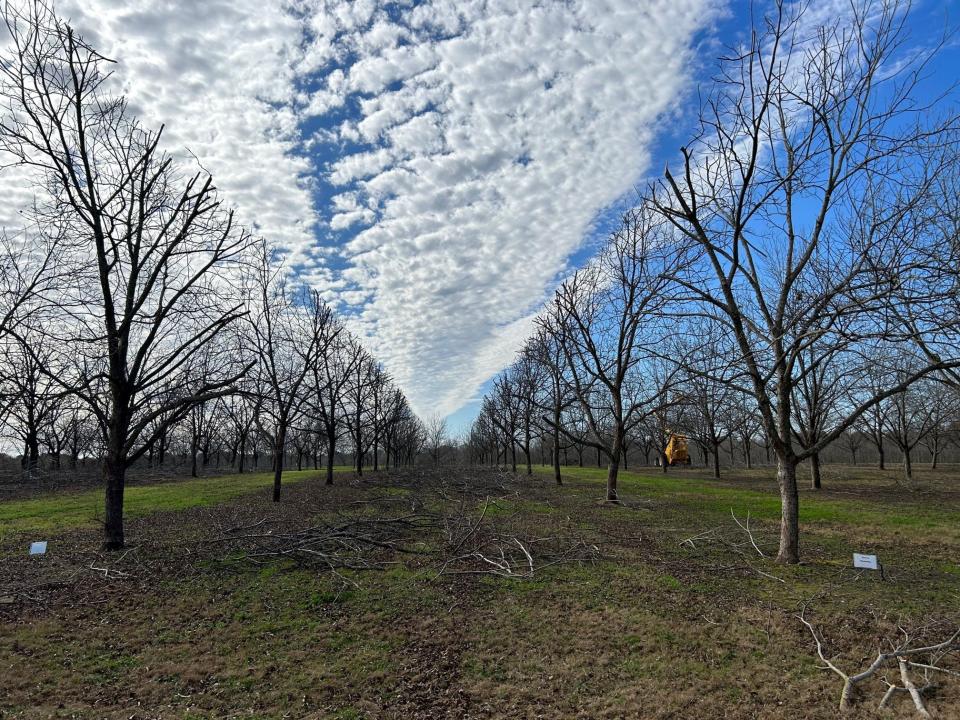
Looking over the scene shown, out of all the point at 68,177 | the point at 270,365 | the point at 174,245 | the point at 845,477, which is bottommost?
the point at 845,477

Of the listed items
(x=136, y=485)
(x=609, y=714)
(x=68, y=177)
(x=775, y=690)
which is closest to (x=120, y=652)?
(x=609, y=714)

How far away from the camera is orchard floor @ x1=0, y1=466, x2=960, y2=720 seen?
14.9ft

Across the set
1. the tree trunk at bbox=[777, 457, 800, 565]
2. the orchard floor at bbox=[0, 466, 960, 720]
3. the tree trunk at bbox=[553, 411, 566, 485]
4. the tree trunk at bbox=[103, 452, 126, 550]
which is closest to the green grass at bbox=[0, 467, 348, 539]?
the orchard floor at bbox=[0, 466, 960, 720]

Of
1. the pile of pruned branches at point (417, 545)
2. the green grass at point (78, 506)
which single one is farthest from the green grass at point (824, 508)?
the green grass at point (78, 506)

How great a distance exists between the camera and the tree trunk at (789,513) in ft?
27.9

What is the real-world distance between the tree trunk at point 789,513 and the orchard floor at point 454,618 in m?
0.40

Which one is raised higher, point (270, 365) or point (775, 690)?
point (270, 365)

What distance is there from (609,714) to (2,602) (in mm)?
7670

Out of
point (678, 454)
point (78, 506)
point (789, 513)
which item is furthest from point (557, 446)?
point (678, 454)

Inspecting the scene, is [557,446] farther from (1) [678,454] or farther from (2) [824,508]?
(1) [678,454]

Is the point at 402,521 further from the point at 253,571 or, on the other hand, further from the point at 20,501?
the point at 20,501

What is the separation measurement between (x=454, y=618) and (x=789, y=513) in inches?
236

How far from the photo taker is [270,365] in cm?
1755

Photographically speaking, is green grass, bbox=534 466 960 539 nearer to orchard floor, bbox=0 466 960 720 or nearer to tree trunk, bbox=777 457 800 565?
orchard floor, bbox=0 466 960 720
